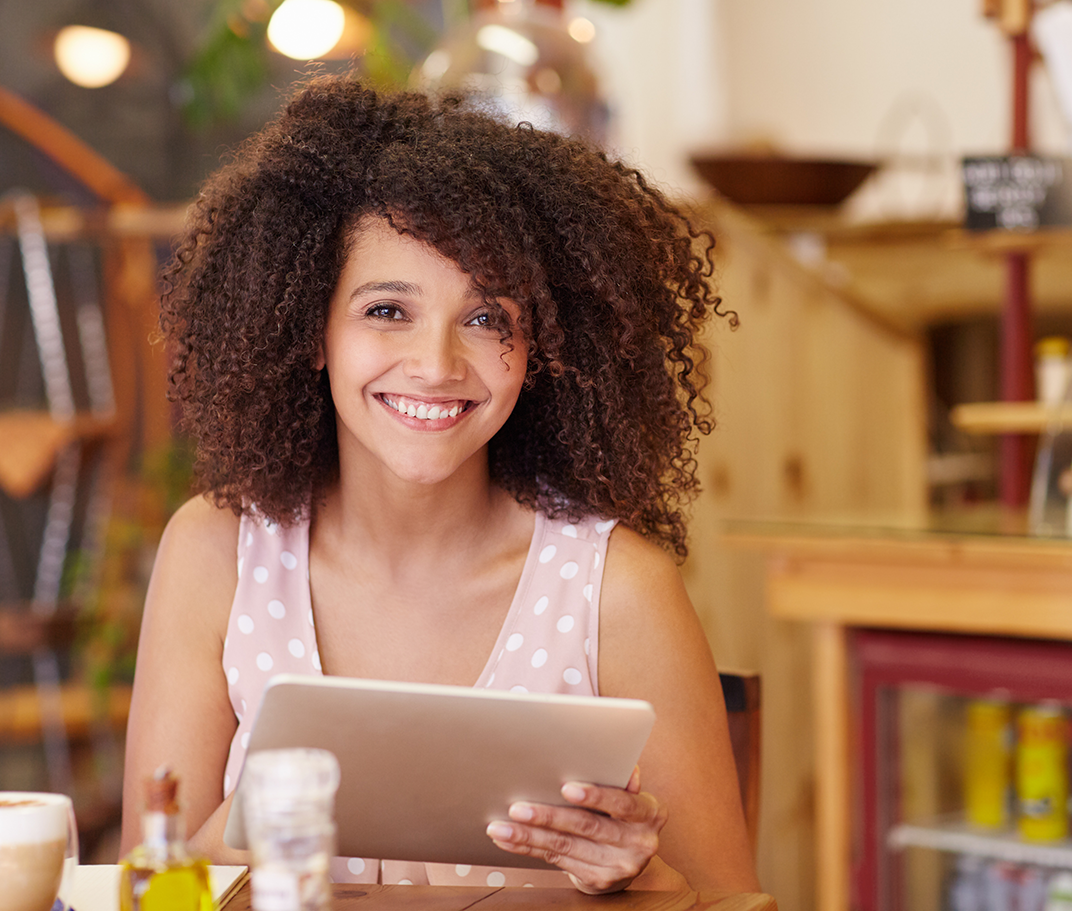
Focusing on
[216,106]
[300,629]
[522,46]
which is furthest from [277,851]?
[216,106]

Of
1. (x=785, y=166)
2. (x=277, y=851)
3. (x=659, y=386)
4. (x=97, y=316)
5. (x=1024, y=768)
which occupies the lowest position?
(x=1024, y=768)

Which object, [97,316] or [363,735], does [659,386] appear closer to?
[363,735]

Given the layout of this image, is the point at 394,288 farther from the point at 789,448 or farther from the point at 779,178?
the point at 779,178

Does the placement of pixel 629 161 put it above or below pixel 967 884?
above

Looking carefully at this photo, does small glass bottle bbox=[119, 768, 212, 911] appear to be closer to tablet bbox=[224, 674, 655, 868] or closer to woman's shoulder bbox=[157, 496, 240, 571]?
tablet bbox=[224, 674, 655, 868]

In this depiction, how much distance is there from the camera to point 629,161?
115 inches

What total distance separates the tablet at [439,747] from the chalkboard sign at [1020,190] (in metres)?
1.69

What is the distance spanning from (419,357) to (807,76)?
4.04 m

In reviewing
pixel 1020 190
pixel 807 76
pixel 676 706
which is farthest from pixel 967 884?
pixel 807 76

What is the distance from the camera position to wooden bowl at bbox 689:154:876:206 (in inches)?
133

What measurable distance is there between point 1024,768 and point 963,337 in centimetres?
251

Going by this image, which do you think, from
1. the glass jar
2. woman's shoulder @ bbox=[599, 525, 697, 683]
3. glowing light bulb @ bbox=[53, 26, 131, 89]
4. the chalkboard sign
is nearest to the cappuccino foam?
the glass jar

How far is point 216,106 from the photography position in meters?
3.36

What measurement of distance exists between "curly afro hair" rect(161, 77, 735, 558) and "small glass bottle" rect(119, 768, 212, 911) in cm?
68
